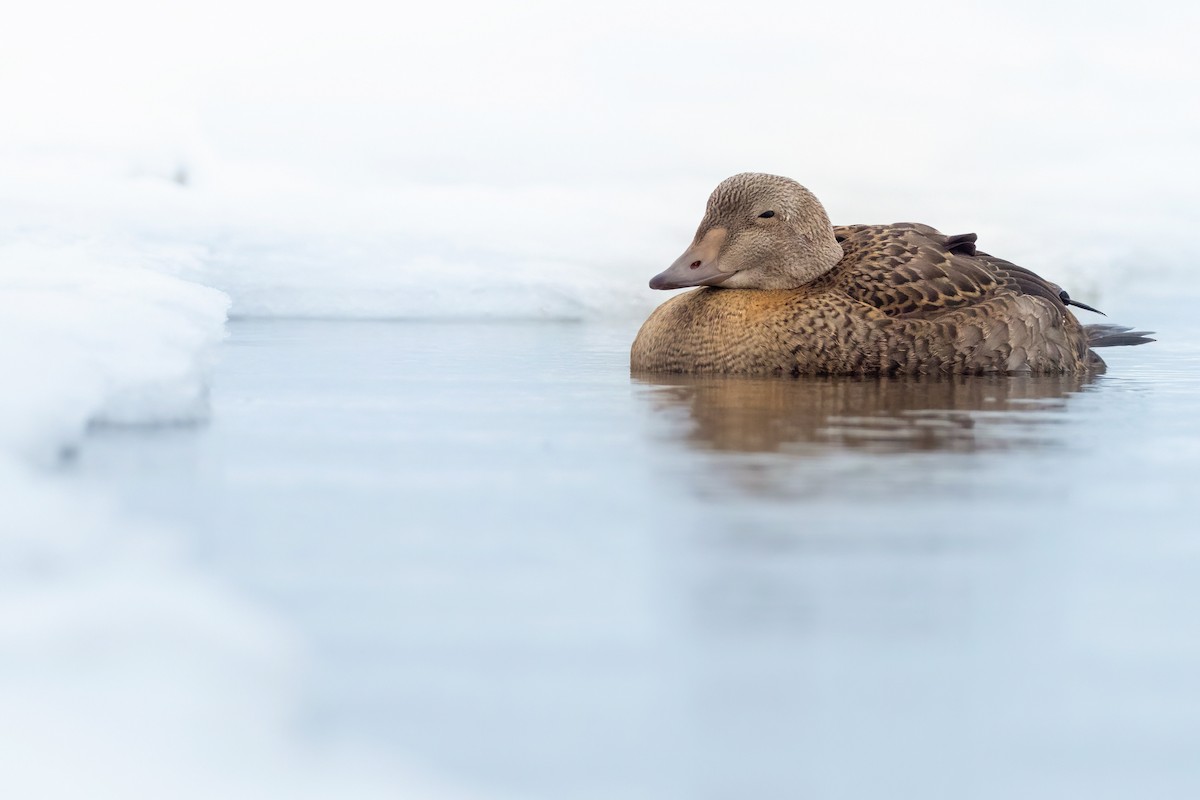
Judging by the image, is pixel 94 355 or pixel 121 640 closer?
pixel 121 640

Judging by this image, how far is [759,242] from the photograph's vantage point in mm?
6895

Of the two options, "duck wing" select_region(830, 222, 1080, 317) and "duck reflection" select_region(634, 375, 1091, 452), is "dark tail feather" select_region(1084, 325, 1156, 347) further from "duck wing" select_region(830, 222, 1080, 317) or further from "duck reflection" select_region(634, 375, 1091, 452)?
"duck reflection" select_region(634, 375, 1091, 452)

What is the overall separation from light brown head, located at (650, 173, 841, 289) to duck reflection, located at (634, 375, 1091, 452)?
541mm

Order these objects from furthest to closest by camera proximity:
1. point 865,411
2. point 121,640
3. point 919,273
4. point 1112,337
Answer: point 1112,337 < point 919,273 < point 865,411 < point 121,640

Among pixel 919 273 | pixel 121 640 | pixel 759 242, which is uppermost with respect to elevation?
pixel 759 242

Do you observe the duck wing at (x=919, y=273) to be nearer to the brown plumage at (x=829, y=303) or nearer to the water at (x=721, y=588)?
the brown plumage at (x=829, y=303)

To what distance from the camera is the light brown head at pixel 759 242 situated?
6887mm

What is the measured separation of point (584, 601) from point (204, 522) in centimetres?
98

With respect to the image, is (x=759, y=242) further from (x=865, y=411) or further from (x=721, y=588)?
(x=721, y=588)

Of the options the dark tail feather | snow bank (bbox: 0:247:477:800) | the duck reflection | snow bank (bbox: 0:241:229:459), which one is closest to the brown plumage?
A: the duck reflection

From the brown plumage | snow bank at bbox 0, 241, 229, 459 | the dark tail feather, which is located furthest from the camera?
the dark tail feather

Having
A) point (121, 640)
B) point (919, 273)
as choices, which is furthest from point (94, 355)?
point (919, 273)

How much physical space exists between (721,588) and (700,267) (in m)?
4.47

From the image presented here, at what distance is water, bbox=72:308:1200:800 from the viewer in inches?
74.9
